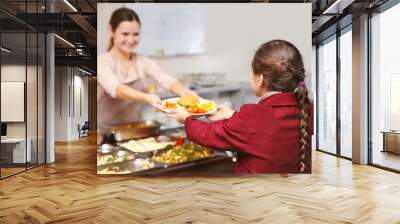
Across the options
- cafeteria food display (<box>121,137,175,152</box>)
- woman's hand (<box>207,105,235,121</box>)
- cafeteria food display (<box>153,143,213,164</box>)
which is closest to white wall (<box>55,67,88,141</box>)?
cafeteria food display (<box>121,137,175,152</box>)

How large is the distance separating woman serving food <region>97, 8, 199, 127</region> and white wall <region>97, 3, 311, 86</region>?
0.43ft

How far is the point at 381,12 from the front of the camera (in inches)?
302

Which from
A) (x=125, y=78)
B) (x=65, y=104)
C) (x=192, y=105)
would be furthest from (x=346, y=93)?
(x=65, y=104)

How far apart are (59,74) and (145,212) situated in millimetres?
12342

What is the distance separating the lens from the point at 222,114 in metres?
6.07

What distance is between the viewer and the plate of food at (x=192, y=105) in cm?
608

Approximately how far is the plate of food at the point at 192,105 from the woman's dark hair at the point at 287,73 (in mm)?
851

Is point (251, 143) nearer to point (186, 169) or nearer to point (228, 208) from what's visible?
point (186, 169)

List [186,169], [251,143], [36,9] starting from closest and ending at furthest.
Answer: [251,143] → [186,169] → [36,9]

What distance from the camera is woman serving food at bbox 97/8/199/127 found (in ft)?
19.9

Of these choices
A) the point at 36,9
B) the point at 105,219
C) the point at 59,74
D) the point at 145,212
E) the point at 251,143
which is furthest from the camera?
the point at 59,74

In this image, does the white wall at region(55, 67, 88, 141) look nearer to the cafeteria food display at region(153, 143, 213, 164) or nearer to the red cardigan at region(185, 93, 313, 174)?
the cafeteria food display at region(153, 143, 213, 164)

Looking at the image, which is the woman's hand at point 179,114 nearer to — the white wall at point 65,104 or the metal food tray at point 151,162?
the metal food tray at point 151,162

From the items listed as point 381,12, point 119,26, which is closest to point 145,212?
point 119,26
